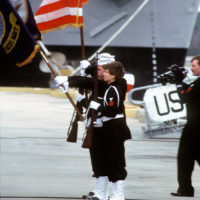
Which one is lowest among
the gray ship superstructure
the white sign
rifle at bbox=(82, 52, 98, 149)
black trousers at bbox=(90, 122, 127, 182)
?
the gray ship superstructure

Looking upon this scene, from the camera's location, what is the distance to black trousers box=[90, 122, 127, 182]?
21.8 feet

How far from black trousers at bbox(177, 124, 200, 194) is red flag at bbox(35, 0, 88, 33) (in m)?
1.81

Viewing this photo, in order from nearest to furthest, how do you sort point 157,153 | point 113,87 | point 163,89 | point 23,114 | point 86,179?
point 113,87 < point 86,179 < point 157,153 < point 163,89 < point 23,114

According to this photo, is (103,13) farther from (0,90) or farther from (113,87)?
(113,87)

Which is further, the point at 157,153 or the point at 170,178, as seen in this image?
the point at 157,153

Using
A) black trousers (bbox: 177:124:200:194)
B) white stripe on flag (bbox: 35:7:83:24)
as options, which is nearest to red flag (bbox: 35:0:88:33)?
white stripe on flag (bbox: 35:7:83:24)

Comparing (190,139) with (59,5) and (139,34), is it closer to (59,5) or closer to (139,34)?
(59,5)

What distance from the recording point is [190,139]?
642 centimetres

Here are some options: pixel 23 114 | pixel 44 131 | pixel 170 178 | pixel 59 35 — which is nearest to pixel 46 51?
pixel 59 35

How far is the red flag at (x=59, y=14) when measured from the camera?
298 inches

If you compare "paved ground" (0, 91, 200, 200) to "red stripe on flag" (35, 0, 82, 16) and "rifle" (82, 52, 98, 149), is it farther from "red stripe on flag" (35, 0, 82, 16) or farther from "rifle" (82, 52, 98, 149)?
"red stripe on flag" (35, 0, 82, 16)

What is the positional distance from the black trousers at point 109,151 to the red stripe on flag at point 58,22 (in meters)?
1.44

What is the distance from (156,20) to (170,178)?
18.9 m

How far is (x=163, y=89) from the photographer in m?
12.4
